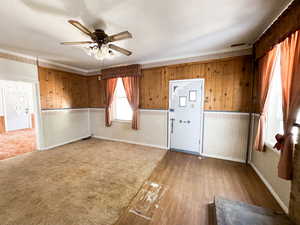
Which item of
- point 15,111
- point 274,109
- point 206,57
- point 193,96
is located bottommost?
point 15,111

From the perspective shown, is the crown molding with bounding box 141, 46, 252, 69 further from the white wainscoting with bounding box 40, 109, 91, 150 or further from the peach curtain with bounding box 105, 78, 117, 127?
the white wainscoting with bounding box 40, 109, 91, 150

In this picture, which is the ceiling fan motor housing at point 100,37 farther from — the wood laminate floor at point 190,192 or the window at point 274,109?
the window at point 274,109

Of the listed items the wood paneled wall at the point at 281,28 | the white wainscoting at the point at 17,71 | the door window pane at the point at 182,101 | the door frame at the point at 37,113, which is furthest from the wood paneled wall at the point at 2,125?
the wood paneled wall at the point at 281,28

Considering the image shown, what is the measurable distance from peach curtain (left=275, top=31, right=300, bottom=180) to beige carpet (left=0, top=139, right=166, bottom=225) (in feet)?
6.46

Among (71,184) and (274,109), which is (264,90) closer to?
(274,109)

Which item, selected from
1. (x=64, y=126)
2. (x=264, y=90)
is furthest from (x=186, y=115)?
(x=64, y=126)

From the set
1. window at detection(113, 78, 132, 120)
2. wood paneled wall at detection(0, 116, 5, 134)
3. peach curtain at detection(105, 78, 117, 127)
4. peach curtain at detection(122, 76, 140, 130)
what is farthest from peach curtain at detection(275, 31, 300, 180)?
wood paneled wall at detection(0, 116, 5, 134)

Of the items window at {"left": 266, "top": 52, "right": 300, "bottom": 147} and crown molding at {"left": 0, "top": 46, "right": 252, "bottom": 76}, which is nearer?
window at {"left": 266, "top": 52, "right": 300, "bottom": 147}

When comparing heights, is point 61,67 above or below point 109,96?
above

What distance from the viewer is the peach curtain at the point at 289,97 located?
1.33 meters

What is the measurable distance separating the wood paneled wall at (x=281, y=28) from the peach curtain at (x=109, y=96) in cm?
373

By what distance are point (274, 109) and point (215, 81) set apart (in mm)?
1240

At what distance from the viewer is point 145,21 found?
70.7 inches

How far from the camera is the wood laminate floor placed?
148 cm
